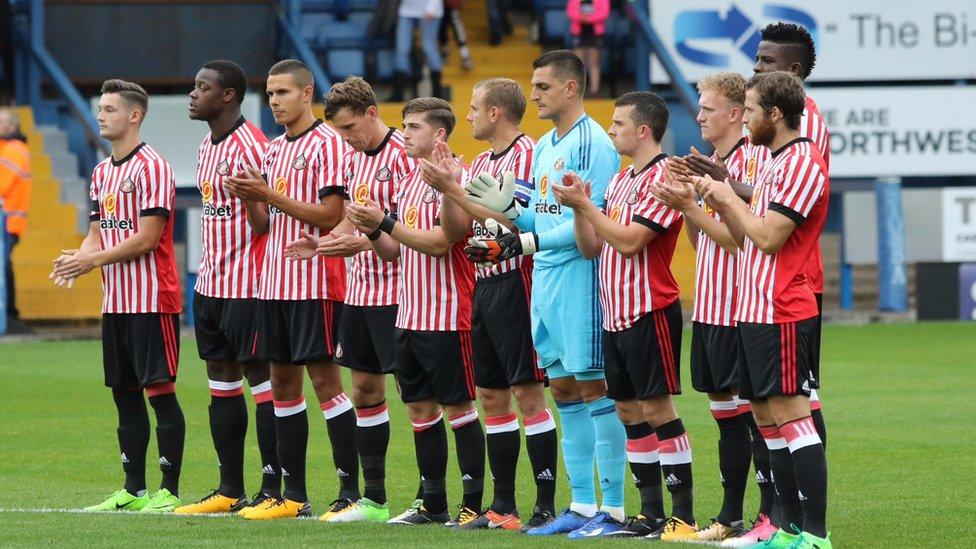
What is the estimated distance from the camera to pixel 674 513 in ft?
24.4

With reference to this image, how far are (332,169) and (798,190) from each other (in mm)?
2707

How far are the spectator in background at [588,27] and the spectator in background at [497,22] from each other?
83.2 inches

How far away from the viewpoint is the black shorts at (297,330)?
836cm

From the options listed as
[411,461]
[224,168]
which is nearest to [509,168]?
[224,168]

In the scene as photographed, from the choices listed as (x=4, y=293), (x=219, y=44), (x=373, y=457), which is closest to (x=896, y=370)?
(x=373, y=457)

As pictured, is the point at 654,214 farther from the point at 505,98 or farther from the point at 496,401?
the point at 496,401

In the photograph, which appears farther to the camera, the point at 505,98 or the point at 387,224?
the point at 505,98

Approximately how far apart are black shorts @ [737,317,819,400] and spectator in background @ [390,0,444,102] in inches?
589

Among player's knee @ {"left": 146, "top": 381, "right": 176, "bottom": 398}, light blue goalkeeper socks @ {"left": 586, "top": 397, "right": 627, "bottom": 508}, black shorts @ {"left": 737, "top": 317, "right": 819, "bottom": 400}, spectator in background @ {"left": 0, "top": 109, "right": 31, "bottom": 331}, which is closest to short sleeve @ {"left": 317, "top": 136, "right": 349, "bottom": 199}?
player's knee @ {"left": 146, "top": 381, "right": 176, "bottom": 398}

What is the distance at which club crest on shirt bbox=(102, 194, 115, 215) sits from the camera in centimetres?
879

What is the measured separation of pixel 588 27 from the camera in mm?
21953

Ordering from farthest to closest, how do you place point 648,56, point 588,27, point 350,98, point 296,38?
point 648,56
point 588,27
point 296,38
point 350,98

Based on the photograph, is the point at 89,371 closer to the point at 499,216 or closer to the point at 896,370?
the point at 896,370

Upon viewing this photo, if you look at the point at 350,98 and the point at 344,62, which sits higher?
the point at 344,62
